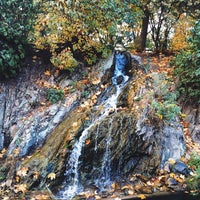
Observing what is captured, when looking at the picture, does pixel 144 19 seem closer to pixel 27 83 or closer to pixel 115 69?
pixel 115 69

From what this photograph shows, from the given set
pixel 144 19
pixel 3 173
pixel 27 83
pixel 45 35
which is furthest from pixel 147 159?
pixel 144 19

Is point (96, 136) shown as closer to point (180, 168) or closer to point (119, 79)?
point (180, 168)

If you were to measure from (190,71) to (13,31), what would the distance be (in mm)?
5309

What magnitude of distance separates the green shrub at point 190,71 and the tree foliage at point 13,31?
474 centimetres

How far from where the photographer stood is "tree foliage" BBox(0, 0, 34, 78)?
8023 millimetres

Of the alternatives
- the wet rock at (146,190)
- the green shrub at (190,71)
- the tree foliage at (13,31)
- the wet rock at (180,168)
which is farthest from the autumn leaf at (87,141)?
the tree foliage at (13,31)

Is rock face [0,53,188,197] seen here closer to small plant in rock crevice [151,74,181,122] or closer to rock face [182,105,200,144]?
small plant in rock crevice [151,74,181,122]

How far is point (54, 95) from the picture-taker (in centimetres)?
795

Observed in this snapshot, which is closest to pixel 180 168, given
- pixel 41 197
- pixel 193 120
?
pixel 193 120

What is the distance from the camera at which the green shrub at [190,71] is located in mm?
7436

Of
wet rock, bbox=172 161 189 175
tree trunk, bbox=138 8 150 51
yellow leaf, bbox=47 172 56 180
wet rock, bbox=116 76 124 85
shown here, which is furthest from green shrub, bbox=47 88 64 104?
tree trunk, bbox=138 8 150 51

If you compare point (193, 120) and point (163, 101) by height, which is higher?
point (163, 101)

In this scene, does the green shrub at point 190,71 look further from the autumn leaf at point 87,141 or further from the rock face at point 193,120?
the autumn leaf at point 87,141

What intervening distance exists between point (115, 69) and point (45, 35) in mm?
2475
